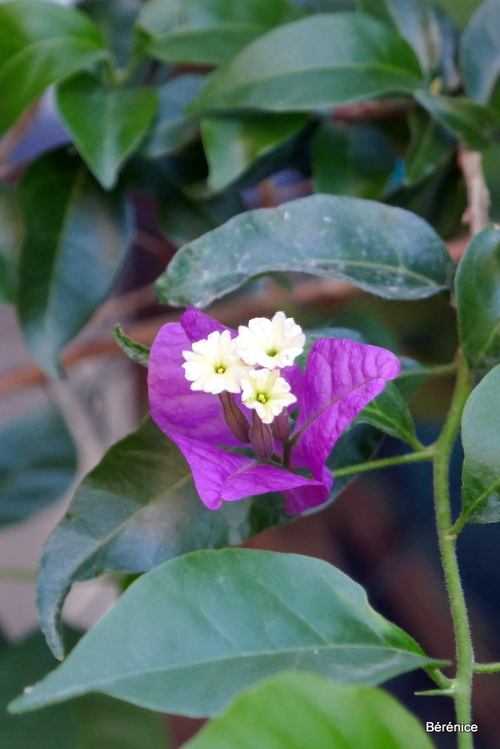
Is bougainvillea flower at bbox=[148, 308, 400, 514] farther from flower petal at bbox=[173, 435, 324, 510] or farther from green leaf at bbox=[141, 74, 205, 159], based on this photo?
green leaf at bbox=[141, 74, 205, 159]

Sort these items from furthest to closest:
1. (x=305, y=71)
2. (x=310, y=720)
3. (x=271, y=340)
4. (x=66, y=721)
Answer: (x=66, y=721) < (x=305, y=71) < (x=271, y=340) < (x=310, y=720)

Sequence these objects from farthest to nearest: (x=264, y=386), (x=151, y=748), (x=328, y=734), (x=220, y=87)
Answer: (x=151, y=748), (x=220, y=87), (x=264, y=386), (x=328, y=734)

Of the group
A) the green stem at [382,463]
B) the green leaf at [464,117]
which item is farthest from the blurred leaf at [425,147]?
the green stem at [382,463]

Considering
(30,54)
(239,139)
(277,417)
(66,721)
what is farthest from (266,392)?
(66,721)

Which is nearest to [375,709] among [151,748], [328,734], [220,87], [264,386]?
[328,734]

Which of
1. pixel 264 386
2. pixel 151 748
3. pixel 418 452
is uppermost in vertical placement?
pixel 264 386

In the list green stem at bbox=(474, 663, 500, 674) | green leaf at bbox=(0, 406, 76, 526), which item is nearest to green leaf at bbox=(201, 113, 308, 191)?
green stem at bbox=(474, 663, 500, 674)

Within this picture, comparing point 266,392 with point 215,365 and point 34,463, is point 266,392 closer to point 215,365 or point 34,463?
point 215,365

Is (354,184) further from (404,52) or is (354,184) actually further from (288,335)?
(288,335)
